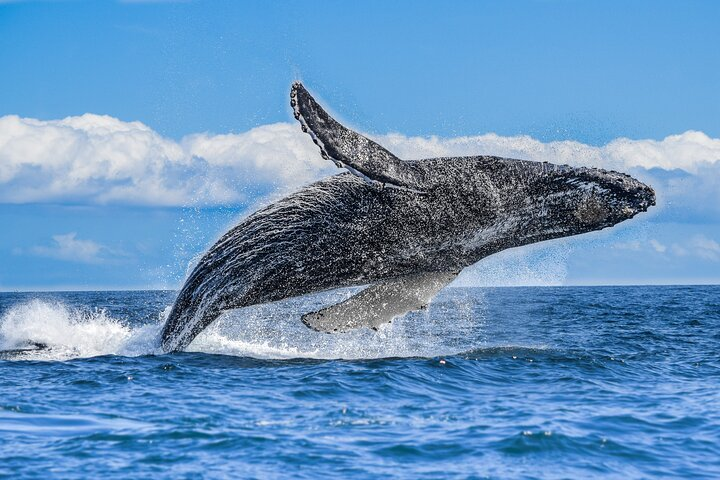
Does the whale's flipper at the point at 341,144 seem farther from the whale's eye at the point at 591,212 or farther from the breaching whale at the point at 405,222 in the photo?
the whale's eye at the point at 591,212

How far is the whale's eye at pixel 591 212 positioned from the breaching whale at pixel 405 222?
2 centimetres

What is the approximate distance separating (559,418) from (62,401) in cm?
733

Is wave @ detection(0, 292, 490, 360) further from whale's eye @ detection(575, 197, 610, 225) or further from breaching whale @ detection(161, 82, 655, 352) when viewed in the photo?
whale's eye @ detection(575, 197, 610, 225)

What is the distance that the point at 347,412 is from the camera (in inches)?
476

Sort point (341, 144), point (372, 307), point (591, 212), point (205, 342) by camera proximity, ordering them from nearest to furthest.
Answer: point (341, 144), point (591, 212), point (372, 307), point (205, 342)

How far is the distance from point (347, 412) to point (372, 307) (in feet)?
17.2

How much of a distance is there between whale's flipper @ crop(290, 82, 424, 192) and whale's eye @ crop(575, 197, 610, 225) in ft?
11.5

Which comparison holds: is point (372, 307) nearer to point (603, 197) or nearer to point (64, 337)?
point (603, 197)

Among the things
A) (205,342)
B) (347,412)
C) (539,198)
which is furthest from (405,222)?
(205,342)

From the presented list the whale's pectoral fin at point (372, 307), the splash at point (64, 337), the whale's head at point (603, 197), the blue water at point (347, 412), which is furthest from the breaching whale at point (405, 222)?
the splash at point (64, 337)

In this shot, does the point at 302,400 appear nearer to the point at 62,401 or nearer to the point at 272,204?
the point at 62,401

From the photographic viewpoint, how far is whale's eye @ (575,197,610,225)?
15.7 m

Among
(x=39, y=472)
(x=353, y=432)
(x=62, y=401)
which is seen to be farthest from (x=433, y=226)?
(x=39, y=472)

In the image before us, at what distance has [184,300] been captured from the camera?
17.3 meters
